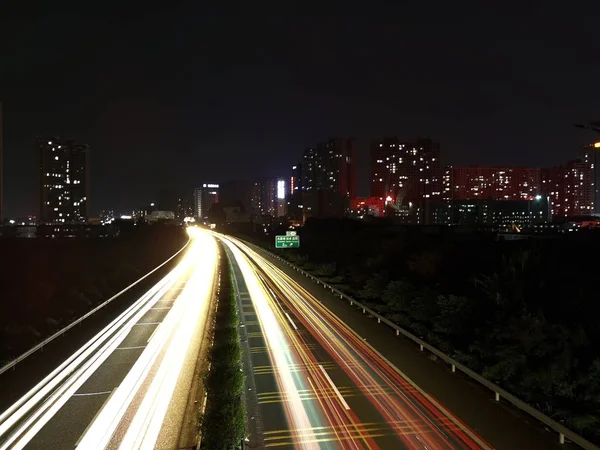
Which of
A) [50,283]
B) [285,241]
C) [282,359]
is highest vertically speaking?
[285,241]

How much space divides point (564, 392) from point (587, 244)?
21.5m

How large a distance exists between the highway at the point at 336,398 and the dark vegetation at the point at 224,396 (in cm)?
71

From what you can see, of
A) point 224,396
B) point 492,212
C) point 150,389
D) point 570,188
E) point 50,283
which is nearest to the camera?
point 224,396

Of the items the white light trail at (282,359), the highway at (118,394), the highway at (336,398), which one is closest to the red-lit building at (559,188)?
the white light trail at (282,359)

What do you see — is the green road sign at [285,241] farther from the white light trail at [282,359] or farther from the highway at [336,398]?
the highway at [336,398]

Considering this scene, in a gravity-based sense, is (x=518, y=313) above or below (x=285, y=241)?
below

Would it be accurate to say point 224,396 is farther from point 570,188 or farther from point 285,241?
point 570,188

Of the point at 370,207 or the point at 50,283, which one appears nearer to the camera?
the point at 50,283

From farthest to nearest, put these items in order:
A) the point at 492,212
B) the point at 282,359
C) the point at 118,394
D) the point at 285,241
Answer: the point at 492,212, the point at 285,241, the point at 282,359, the point at 118,394

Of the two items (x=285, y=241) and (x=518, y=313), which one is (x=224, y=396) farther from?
(x=285, y=241)

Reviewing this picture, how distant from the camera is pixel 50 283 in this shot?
1682 inches

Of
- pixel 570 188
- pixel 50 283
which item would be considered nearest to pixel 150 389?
pixel 50 283

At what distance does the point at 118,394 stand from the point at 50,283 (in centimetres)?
3288

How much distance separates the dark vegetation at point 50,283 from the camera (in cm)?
2658
